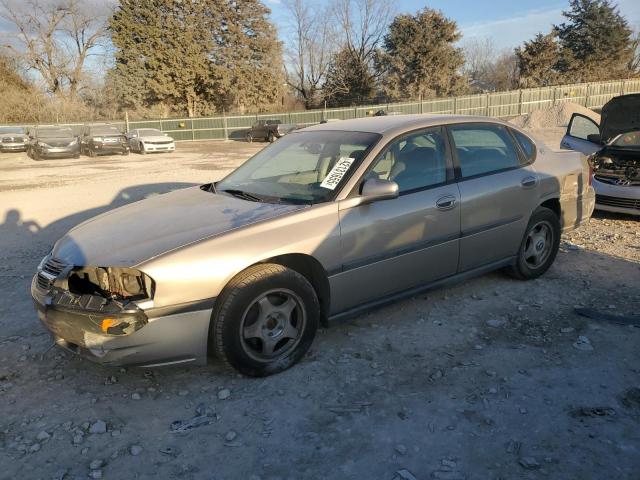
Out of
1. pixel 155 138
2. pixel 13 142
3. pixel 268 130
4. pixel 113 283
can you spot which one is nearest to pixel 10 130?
pixel 13 142

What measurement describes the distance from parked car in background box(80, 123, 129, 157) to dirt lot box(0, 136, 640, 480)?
20.7 meters

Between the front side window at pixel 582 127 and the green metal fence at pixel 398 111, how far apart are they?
27696 mm

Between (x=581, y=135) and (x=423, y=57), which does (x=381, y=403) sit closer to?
(x=581, y=135)

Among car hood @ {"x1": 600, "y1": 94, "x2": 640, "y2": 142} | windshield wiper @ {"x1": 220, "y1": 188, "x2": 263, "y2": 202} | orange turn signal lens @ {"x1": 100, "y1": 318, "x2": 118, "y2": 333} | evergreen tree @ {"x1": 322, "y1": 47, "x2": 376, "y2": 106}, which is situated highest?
evergreen tree @ {"x1": 322, "y1": 47, "x2": 376, "y2": 106}

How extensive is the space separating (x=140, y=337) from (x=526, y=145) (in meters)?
3.85

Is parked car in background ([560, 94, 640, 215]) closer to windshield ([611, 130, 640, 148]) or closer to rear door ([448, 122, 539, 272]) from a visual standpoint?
windshield ([611, 130, 640, 148])

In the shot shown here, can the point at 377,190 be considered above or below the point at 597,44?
below

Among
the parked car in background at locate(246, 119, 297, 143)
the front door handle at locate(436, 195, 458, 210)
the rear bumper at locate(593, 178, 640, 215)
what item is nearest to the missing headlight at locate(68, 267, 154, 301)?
the front door handle at locate(436, 195, 458, 210)

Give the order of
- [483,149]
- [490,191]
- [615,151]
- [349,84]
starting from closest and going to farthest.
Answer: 1. [490,191]
2. [483,149]
3. [615,151]
4. [349,84]

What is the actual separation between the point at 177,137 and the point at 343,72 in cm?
2253

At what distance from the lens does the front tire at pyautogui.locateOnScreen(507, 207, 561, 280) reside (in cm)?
476

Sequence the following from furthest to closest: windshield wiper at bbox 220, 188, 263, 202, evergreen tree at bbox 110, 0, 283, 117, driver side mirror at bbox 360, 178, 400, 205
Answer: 1. evergreen tree at bbox 110, 0, 283, 117
2. windshield wiper at bbox 220, 188, 263, 202
3. driver side mirror at bbox 360, 178, 400, 205

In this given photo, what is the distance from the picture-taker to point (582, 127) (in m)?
9.45

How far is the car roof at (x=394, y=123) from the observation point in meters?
4.02
